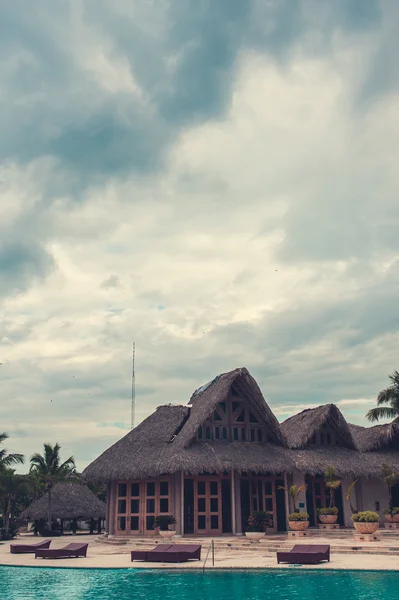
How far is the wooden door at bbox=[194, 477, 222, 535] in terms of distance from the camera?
27.2 metres

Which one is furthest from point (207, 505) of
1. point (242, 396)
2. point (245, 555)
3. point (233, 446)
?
point (245, 555)

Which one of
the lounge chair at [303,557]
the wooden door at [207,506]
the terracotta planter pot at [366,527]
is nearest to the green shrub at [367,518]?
the terracotta planter pot at [366,527]

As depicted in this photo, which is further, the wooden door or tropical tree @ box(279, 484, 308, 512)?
tropical tree @ box(279, 484, 308, 512)

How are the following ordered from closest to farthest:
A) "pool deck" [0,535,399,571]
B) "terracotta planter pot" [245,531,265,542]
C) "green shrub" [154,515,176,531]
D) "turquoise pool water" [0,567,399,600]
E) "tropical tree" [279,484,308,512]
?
"turquoise pool water" [0,567,399,600], "pool deck" [0,535,399,571], "terracotta planter pot" [245,531,265,542], "green shrub" [154,515,176,531], "tropical tree" [279,484,308,512]

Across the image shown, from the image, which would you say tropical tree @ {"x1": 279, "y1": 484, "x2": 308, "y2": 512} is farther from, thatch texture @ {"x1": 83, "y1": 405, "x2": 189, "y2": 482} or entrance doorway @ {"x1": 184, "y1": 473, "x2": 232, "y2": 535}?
thatch texture @ {"x1": 83, "y1": 405, "x2": 189, "y2": 482}

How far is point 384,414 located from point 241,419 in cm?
1192

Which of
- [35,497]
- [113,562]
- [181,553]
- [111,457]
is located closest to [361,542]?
[181,553]

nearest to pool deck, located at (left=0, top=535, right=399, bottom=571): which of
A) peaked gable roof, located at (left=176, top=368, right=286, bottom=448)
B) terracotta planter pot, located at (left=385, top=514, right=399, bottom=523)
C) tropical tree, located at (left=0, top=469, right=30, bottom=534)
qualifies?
terracotta planter pot, located at (left=385, top=514, right=399, bottom=523)

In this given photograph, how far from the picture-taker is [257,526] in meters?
24.2

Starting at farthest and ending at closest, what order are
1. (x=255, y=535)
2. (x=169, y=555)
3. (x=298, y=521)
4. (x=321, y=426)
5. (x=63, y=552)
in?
(x=321, y=426)
(x=298, y=521)
(x=255, y=535)
(x=63, y=552)
(x=169, y=555)

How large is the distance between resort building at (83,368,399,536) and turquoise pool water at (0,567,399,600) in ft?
30.5

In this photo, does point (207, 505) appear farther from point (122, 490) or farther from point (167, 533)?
point (122, 490)

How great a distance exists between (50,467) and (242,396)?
1778cm

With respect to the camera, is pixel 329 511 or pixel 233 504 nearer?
pixel 233 504
